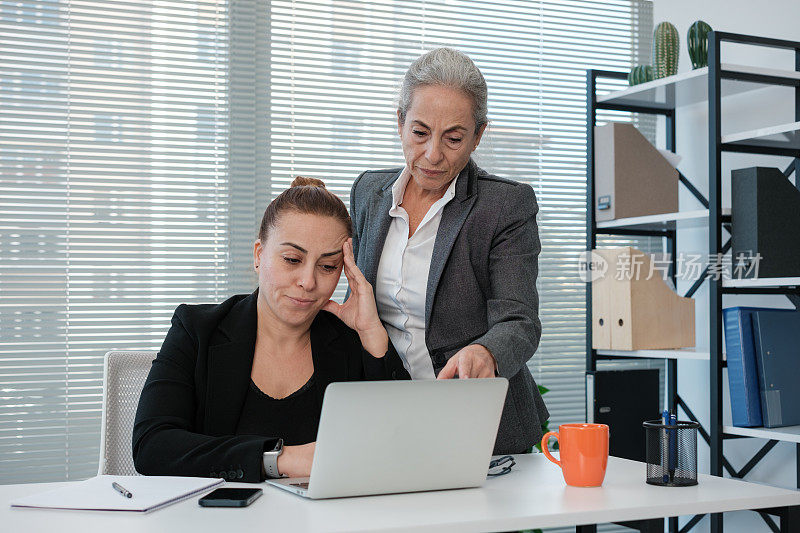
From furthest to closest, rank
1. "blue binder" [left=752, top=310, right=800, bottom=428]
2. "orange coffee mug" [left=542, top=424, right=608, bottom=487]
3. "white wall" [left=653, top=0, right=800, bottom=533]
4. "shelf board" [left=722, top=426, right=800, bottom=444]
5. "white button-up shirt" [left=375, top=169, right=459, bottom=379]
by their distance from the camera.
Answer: "white wall" [left=653, top=0, right=800, bottom=533] → "blue binder" [left=752, top=310, right=800, bottom=428] → "shelf board" [left=722, top=426, right=800, bottom=444] → "white button-up shirt" [left=375, top=169, right=459, bottom=379] → "orange coffee mug" [left=542, top=424, right=608, bottom=487]

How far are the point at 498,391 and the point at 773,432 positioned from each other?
170 cm

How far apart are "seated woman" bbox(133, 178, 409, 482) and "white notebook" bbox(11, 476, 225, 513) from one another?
0.40 ft

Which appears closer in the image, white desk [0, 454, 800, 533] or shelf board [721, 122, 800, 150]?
white desk [0, 454, 800, 533]

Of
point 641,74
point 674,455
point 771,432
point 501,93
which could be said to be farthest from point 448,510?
point 501,93

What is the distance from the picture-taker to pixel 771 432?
2.54 m

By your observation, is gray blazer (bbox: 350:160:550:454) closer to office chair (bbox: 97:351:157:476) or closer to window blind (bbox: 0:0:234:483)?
office chair (bbox: 97:351:157:476)

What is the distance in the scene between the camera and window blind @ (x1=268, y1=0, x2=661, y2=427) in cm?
326

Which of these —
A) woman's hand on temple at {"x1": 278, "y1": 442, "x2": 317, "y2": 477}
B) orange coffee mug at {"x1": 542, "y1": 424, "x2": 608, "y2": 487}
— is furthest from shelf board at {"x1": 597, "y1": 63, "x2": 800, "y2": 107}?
woman's hand on temple at {"x1": 278, "y1": 442, "x2": 317, "y2": 477}

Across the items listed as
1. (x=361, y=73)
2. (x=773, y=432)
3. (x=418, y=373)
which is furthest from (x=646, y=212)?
(x=418, y=373)

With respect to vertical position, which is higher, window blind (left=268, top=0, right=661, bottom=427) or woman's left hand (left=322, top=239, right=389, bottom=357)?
window blind (left=268, top=0, right=661, bottom=427)

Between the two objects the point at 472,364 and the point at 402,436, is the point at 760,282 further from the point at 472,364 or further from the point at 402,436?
the point at 402,436

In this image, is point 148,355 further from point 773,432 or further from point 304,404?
point 773,432

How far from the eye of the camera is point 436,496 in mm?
1199

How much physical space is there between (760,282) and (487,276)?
1266 mm
